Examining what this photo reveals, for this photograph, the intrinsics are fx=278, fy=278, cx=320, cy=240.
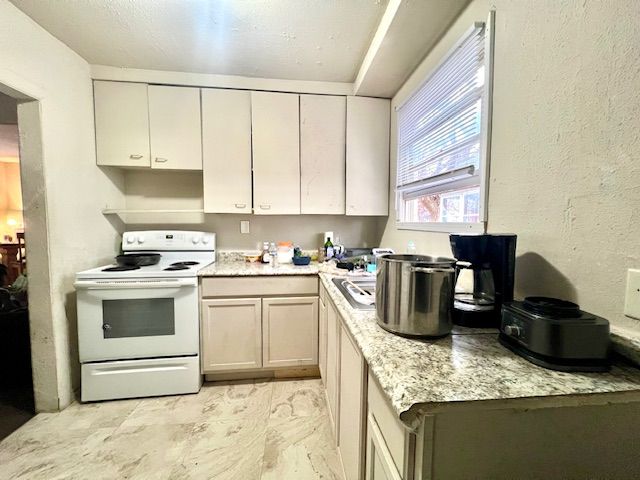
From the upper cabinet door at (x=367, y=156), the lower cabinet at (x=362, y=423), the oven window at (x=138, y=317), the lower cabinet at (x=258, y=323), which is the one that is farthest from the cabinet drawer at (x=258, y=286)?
the upper cabinet door at (x=367, y=156)

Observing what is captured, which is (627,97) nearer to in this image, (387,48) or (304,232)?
(387,48)

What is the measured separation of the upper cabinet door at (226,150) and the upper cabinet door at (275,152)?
68 millimetres

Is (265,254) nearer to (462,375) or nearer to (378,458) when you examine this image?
(378,458)

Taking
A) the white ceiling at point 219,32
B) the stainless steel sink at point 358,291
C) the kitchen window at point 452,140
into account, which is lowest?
the stainless steel sink at point 358,291

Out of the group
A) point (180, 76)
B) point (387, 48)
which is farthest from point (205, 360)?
point (387, 48)

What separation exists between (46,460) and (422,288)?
2.07 m

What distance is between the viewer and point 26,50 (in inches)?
63.3

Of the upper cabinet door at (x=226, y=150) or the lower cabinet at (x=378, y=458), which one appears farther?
the upper cabinet door at (x=226, y=150)

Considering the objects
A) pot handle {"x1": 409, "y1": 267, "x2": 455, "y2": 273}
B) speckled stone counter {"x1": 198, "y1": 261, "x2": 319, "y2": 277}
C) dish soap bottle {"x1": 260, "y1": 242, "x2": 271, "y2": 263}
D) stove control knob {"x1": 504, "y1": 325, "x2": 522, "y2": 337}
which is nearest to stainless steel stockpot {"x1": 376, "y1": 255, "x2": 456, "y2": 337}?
pot handle {"x1": 409, "y1": 267, "x2": 455, "y2": 273}

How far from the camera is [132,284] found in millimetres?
1825

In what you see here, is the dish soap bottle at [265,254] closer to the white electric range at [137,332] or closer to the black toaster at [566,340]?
the white electric range at [137,332]

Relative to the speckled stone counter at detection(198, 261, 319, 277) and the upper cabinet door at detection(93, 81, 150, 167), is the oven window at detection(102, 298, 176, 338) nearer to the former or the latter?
the speckled stone counter at detection(198, 261, 319, 277)

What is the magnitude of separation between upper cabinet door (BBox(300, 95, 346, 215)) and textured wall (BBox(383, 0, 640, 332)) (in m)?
1.37

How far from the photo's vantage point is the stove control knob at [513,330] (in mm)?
737
